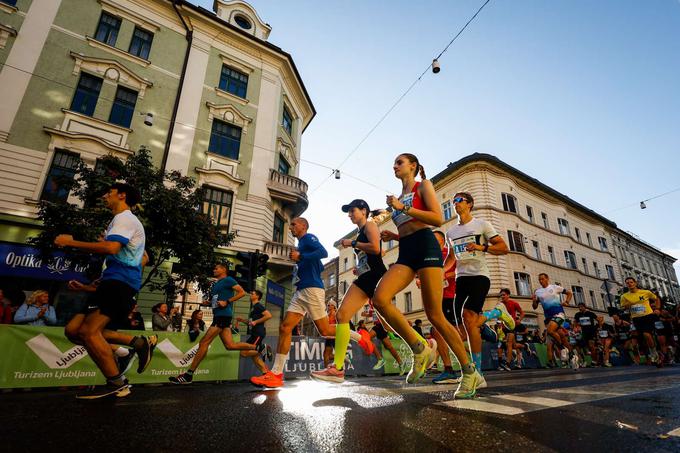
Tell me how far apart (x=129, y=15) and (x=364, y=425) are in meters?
21.5

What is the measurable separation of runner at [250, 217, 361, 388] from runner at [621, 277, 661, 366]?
7.82m

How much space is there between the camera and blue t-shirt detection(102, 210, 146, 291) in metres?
3.19

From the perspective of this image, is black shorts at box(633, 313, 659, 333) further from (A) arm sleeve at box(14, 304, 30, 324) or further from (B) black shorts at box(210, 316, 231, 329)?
(A) arm sleeve at box(14, 304, 30, 324)

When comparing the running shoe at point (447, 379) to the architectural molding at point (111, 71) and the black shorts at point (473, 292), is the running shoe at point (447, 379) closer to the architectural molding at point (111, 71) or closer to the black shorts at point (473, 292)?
the black shorts at point (473, 292)

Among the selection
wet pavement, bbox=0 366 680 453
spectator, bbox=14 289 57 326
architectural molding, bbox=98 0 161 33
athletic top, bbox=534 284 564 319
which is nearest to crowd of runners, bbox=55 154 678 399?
wet pavement, bbox=0 366 680 453

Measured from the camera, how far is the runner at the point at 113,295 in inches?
122

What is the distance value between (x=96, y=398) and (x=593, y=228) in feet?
144

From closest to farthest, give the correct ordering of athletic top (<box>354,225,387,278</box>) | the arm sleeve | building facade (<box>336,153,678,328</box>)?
athletic top (<box>354,225,387,278</box>) < the arm sleeve < building facade (<box>336,153,678,328</box>)

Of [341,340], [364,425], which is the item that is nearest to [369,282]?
[341,340]

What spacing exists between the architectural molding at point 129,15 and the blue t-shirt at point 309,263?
61.2 feet

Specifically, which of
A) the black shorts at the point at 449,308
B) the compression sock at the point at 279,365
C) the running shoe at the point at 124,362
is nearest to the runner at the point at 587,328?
the black shorts at the point at 449,308

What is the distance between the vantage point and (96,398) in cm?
316

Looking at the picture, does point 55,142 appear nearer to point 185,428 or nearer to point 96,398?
point 96,398

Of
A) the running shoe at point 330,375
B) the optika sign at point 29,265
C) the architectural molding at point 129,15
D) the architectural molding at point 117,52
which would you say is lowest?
the running shoe at point 330,375
